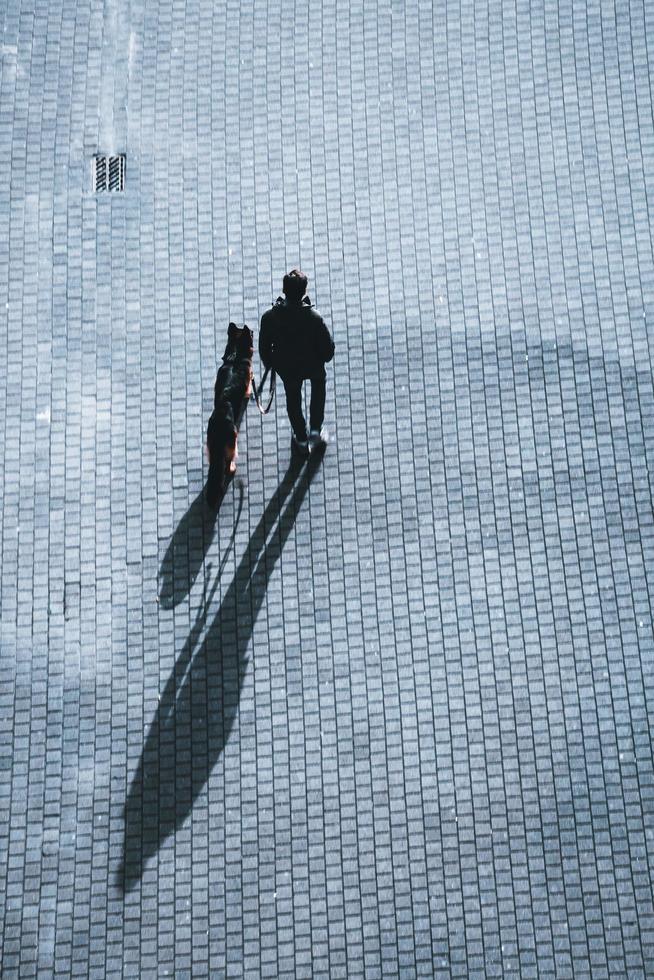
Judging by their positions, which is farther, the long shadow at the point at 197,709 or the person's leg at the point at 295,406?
the person's leg at the point at 295,406

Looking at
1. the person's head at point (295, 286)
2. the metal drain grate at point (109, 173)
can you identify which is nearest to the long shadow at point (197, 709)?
the person's head at point (295, 286)

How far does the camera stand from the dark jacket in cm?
672

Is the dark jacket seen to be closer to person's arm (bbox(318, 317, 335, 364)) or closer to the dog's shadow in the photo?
person's arm (bbox(318, 317, 335, 364))

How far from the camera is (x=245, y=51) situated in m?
8.99

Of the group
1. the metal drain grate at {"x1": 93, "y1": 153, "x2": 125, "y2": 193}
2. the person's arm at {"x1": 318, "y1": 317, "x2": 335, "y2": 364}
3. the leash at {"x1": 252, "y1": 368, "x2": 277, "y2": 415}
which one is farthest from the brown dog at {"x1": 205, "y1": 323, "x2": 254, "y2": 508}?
the metal drain grate at {"x1": 93, "y1": 153, "x2": 125, "y2": 193}

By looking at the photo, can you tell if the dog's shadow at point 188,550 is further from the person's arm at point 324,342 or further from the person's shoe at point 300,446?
the person's arm at point 324,342

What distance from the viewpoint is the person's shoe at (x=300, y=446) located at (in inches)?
299

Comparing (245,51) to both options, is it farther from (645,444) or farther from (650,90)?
(645,444)

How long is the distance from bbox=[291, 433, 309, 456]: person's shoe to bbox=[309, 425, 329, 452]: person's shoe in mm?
60

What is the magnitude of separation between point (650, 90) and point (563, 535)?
377 cm

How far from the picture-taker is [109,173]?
863 centimetres

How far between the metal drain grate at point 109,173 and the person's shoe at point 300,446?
2.53m

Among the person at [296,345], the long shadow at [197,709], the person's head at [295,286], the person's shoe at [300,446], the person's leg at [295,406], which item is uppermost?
the person's head at [295,286]

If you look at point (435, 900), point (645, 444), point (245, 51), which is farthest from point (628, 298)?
point (435, 900)
